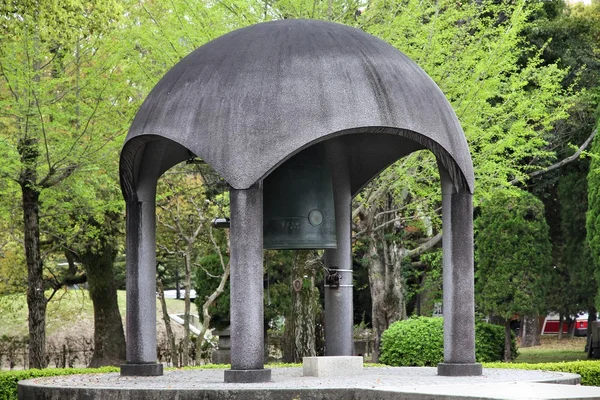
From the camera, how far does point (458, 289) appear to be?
12.9 m

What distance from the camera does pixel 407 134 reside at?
41.1 ft

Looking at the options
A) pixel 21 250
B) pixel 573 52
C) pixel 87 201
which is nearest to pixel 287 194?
pixel 87 201

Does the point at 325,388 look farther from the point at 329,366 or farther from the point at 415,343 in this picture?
the point at 415,343

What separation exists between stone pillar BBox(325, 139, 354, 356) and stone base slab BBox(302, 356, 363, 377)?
1.49m

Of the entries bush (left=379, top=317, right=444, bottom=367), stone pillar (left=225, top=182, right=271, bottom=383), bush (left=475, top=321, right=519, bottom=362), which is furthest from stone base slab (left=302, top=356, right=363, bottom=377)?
bush (left=475, top=321, right=519, bottom=362)

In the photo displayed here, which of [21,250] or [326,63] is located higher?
[326,63]

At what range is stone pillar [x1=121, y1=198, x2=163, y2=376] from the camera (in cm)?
1369

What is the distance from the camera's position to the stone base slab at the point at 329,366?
521 inches

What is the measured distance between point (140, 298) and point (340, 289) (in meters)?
3.08

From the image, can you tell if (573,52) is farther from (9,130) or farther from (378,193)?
(9,130)

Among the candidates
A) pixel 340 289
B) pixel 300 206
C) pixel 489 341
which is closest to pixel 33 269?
pixel 340 289

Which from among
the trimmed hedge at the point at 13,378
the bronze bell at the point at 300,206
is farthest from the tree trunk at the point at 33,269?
the bronze bell at the point at 300,206

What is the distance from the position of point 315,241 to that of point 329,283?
1445 mm

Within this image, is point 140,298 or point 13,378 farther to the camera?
point 13,378
